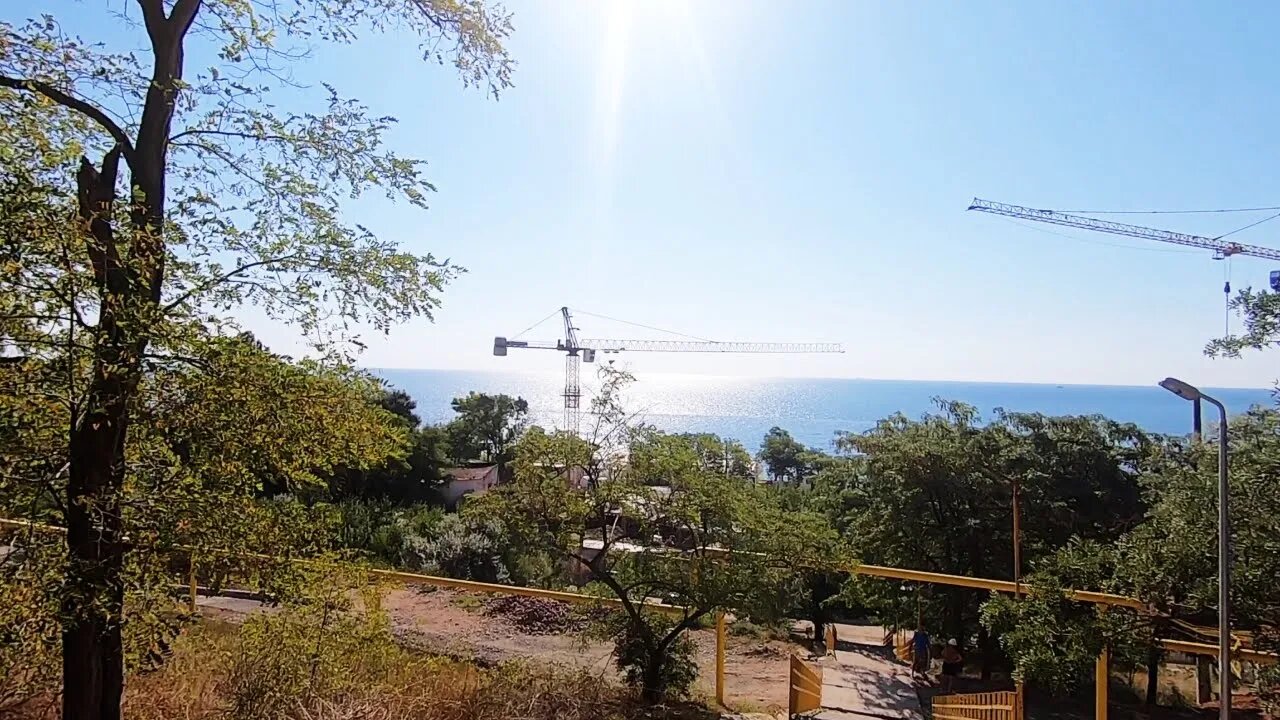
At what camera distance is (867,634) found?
59.6 ft

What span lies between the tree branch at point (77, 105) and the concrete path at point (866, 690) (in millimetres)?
7481

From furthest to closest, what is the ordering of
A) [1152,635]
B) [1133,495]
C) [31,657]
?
[1133,495]
[1152,635]
[31,657]

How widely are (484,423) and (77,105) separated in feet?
143

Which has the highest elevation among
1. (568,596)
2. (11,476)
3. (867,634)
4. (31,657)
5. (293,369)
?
(293,369)

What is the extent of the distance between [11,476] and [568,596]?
16.9ft

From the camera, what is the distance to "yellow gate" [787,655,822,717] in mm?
7523

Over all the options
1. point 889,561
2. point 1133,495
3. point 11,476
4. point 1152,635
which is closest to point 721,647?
point 1152,635

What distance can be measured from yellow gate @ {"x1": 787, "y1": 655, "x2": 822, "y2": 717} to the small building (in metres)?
20.3

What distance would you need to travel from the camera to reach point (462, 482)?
2912 cm

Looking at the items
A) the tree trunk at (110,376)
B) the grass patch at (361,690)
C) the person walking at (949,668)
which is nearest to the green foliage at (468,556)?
the grass patch at (361,690)

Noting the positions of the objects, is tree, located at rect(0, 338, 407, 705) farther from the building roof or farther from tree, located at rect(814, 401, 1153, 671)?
the building roof

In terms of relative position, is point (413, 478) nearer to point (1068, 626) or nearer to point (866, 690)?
point (866, 690)

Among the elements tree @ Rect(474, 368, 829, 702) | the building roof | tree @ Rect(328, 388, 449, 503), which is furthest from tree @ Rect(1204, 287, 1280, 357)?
the building roof

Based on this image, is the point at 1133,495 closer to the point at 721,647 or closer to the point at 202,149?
the point at 721,647
